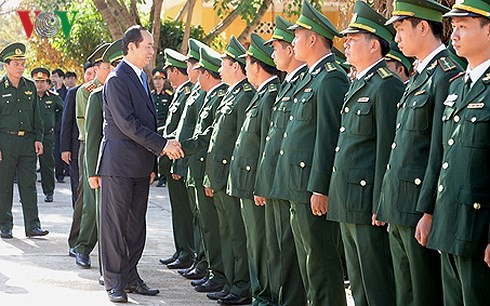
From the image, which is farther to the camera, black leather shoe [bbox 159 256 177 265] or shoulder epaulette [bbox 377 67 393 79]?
black leather shoe [bbox 159 256 177 265]

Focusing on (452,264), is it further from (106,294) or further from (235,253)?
(106,294)

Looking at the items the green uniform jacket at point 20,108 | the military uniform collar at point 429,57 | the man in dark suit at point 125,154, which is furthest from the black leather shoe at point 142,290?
the green uniform jacket at point 20,108

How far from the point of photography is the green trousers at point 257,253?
7.27 metres

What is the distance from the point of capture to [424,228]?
495cm

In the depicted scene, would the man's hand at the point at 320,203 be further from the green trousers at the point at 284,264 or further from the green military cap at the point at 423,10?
the green military cap at the point at 423,10

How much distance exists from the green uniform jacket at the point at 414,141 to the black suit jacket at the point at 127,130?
2.94 meters

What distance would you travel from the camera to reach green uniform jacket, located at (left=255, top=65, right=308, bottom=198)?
6.75 metres

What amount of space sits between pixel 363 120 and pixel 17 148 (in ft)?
21.6

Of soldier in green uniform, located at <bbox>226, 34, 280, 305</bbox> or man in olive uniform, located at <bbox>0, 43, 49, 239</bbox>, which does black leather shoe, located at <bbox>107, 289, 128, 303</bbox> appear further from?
man in olive uniform, located at <bbox>0, 43, 49, 239</bbox>

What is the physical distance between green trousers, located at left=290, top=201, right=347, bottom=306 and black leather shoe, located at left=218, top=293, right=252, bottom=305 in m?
1.49

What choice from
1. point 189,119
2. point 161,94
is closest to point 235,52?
point 189,119

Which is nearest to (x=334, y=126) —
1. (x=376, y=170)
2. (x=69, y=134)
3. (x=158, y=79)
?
(x=376, y=170)

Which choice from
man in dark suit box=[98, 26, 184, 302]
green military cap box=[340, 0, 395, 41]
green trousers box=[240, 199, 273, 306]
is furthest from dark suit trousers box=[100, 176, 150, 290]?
green military cap box=[340, 0, 395, 41]

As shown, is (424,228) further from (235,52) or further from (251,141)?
(235,52)
